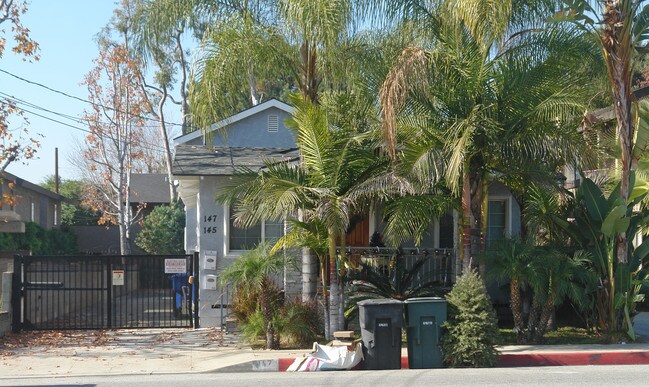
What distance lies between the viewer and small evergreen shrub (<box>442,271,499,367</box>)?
38.8 ft

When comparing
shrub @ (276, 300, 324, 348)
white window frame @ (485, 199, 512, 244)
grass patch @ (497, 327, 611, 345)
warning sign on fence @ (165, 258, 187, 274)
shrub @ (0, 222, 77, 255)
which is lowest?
grass patch @ (497, 327, 611, 345)

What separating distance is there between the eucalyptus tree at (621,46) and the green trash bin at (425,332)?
12.8 ft

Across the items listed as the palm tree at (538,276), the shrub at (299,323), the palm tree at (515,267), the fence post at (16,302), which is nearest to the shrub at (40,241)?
the fence post at (16,302)

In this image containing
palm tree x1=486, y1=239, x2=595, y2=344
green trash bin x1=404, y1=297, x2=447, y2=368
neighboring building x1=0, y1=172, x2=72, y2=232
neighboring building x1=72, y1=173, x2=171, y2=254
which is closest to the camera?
green trash bin x1=404, y1=297, x2=447, y2=368

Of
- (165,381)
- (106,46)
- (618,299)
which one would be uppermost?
(106,46)

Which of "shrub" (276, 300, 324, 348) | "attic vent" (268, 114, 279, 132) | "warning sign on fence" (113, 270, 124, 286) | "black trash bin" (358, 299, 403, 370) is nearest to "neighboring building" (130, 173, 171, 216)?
"attic vent" (268, 114, 279, 132)

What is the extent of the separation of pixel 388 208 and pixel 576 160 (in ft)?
10.8

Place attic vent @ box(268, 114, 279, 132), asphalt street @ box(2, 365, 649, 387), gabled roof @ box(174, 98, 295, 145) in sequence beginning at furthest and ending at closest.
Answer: attic vent @ box(268, 114, 279, 132) < gabled roof @ box(174, 98, 295, 145) < asphalt street @ box(2, 365, 649, 387)

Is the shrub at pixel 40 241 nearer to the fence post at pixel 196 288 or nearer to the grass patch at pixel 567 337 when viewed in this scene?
the fence post at pixel 196 288

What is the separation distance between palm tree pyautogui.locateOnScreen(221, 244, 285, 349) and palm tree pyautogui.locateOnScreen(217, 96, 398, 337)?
71 centimetres

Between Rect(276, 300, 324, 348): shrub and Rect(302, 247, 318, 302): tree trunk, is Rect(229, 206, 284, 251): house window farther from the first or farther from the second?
Rect(276, 300, 324, 348): shrub

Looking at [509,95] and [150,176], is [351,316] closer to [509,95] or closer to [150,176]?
[509,95]

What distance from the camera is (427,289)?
47.5 ft

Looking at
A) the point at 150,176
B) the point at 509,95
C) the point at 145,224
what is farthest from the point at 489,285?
the point at 150,176
